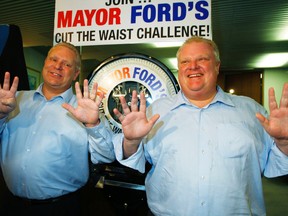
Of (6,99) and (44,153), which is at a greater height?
(6,99)

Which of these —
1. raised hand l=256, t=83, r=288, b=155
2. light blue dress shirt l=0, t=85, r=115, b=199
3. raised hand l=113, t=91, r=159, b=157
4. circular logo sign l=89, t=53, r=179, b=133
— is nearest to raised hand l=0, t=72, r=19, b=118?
light blue dress shirt l=0, t=85, r=115, b=199

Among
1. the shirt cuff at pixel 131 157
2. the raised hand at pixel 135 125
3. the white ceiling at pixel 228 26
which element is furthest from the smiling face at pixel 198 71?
the white ceiling at pixel 228 26

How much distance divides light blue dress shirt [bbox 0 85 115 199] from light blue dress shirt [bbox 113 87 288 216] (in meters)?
0.36

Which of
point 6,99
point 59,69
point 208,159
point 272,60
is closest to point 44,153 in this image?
point 6,99

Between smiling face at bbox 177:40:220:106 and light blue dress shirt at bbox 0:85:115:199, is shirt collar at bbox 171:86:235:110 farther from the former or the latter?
light blue dress shirt at bbox 0:85:115:199

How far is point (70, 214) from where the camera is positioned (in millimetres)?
1413

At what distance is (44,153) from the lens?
4.52 ft

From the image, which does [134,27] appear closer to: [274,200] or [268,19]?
[268,19]

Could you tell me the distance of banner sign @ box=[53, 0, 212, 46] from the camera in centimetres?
140

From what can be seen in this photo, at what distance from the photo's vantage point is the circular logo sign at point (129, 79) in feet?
4.29

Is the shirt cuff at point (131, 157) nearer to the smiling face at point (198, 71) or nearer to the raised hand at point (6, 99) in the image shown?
the smiling face at point (198, 71)

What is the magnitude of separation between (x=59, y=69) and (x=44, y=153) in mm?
533

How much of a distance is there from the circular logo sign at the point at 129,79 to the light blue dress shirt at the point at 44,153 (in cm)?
25

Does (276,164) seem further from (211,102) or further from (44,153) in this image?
(44,153)
